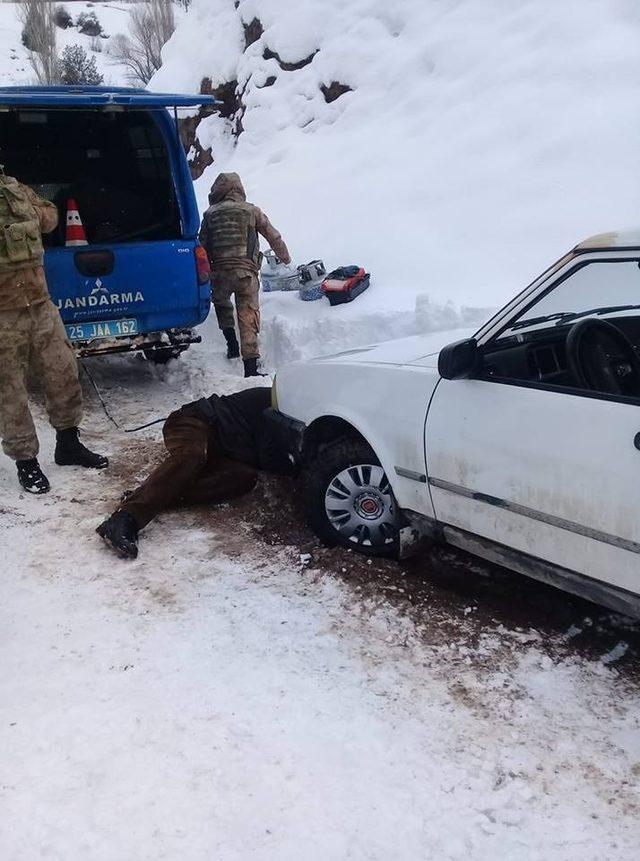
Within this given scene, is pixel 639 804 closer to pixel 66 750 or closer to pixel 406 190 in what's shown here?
pixel 66 750

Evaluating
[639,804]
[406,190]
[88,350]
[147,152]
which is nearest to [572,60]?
[406,190]

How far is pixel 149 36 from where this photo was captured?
85.5 ft

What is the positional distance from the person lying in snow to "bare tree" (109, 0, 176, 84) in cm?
2384

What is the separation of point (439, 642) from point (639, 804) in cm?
93

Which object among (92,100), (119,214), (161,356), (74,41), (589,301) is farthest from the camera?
(74,41)

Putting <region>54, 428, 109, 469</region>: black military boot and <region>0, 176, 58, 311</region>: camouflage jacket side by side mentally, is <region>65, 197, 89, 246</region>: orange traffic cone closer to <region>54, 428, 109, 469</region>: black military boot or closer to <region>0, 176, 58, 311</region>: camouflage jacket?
<region>0, 176, 58, 311</region>: camouflage jacket

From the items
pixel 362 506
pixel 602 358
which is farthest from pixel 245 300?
pixel 602 358

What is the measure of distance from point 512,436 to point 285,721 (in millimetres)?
1303

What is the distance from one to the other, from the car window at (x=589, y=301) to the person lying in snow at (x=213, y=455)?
1.61 m

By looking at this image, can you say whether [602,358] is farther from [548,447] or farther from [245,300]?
[245,300]

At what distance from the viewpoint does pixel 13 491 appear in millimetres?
4336

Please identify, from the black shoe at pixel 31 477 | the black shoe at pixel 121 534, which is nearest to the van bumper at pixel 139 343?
the black shoe at pixel 31 477

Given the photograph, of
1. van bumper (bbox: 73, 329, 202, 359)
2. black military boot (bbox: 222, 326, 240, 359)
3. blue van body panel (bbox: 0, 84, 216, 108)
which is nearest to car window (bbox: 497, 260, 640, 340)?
blue van body panel (bbox: 0, 84, 216, 108)

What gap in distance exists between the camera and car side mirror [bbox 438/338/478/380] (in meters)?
2.76
